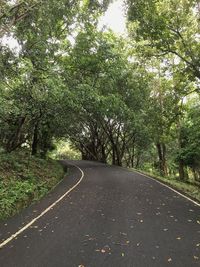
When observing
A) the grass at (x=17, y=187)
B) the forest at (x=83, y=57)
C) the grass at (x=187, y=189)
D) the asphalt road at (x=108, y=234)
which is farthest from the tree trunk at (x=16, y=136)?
the grass at (x=187, y=189)

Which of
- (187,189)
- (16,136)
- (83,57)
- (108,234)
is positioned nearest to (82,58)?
(83,57)

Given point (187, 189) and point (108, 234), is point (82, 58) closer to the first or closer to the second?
point (187, 189)

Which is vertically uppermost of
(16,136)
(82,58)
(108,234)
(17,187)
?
(82,58)

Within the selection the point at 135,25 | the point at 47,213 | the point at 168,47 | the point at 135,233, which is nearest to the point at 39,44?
the point at 135,25

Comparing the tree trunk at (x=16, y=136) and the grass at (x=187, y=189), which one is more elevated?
the tree trunk at (x=16, y=136)

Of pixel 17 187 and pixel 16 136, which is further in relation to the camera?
pixel 16 136

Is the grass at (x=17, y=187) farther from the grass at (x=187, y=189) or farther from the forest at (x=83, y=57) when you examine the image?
the grass at (x=187, y=189)

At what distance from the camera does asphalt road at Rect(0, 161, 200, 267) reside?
6.21 metres

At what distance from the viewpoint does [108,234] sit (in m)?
7.98

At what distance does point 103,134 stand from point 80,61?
2116cm

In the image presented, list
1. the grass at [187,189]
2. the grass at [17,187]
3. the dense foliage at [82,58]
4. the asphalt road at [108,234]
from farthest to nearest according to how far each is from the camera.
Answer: the dense foliage at [82,58] < the grass at [187,189] < the grass at [17,187] < the asphalt road at [108,234]

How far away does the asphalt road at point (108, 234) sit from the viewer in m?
6.21

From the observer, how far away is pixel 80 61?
877 inches

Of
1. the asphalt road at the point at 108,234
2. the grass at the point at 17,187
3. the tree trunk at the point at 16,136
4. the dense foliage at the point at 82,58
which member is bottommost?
the asphalt road at the point at 108,234
